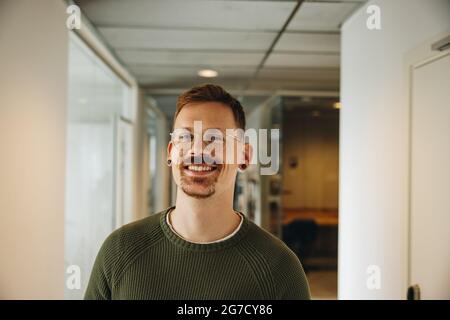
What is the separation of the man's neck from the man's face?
0.02 meters

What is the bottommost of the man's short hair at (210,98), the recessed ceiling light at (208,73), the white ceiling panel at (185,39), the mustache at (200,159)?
the mustache at (200,159)

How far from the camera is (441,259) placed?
39.5 inches

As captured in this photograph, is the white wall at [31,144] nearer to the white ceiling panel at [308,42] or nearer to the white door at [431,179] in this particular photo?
the white ceiling panel at [308,42]

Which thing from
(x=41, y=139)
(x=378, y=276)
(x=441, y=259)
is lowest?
(x=378, y=276)

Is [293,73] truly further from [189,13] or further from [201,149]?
[201,149]

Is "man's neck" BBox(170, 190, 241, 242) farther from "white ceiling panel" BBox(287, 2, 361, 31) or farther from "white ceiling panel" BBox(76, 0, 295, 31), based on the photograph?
"white ceiling panel" BBox(287, 2, 361, 31)

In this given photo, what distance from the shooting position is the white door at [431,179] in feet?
3.16

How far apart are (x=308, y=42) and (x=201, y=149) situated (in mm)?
1171

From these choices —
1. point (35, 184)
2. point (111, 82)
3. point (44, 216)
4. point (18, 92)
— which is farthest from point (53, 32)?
point (111, 82)

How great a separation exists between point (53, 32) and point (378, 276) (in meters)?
1.39

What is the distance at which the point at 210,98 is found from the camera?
2.84 ft

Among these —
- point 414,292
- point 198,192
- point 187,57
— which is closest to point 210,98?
point 198,192

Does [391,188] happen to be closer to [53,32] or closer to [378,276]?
[378,276]

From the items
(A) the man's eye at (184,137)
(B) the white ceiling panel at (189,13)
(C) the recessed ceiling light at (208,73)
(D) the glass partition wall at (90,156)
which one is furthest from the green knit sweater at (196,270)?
(C) the recessed ceiling light at (208,73)
